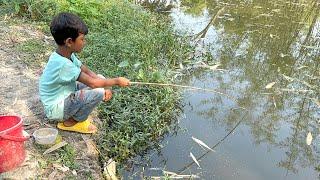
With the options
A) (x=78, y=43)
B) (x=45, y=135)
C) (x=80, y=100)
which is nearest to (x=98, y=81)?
(x=80, y=100)

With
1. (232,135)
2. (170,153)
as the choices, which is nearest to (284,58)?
(232,135)

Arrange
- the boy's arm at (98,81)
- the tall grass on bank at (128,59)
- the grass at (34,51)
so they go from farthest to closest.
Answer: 1. the grass at (34,51)
2. the tall grass on bank at (128,59)
3. the boy's arm at (98,81)

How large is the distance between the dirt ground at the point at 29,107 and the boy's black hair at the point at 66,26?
3.19ft

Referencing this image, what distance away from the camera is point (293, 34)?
793cm

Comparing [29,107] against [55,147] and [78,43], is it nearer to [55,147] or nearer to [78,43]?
[55,147]

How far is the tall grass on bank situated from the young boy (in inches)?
15.1

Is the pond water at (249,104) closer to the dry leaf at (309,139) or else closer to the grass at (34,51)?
the dry leaf at (309,139)

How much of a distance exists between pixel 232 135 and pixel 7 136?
2.48 metres

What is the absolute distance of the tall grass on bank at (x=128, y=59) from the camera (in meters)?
4.30

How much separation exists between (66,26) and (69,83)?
613 millimetres

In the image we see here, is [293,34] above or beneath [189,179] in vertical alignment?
above

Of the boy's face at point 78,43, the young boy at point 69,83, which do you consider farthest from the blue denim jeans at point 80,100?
the boy's face at point 78,43

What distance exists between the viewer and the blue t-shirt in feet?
11.9

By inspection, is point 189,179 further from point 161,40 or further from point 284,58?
point 284,58
